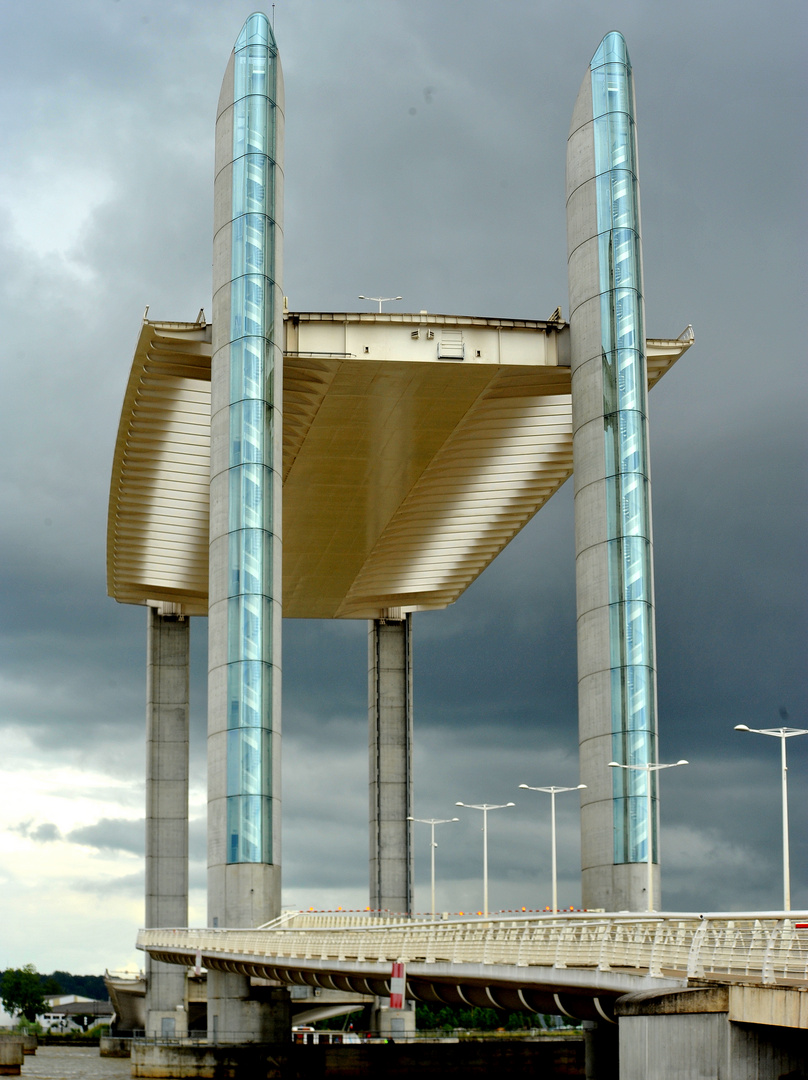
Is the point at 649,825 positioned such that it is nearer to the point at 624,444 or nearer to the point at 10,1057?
the point at 624,444

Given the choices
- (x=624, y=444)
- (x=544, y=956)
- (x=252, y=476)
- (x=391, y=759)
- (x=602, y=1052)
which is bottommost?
(x=602, y=1052)

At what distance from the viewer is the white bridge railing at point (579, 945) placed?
58.4 ft

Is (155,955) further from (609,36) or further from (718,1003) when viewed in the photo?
(718,1003)

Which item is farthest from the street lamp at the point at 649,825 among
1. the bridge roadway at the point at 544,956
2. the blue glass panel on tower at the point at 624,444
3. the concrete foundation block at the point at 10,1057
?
the concrete foundation block at the point at 10,1057

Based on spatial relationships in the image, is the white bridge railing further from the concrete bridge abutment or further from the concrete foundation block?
the concrete foundation block

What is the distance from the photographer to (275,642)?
1741 inches

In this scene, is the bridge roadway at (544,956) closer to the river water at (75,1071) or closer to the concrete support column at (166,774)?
the river water at (75,1071)

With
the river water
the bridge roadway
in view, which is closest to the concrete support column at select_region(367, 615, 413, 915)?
the river water

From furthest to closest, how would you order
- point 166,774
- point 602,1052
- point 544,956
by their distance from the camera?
point 166,774 → point 602,1052 → point 544,956

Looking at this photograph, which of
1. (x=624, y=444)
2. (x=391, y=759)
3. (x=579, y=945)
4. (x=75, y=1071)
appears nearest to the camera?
(x=579, y=945)

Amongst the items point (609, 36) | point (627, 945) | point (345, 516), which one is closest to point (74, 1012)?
point (345, 516)

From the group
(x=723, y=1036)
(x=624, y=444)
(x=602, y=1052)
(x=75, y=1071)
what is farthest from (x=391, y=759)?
(x=723, y=1036)

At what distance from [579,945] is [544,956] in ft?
4.47

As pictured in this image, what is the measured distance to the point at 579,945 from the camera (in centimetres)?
2345
